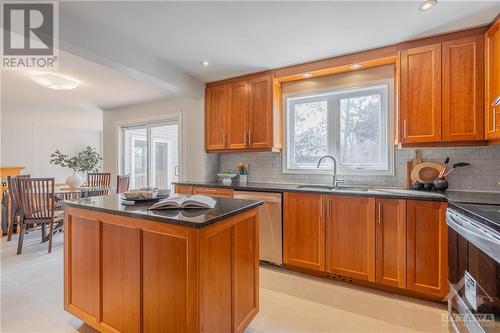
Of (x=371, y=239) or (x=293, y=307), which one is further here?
(x=371, y=239)

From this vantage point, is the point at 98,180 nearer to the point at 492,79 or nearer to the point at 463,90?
the point at 463,90

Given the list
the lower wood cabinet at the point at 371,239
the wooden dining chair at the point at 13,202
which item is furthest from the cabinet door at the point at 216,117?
the wooden dining chair at the point at 13,202

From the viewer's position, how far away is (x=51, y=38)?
1902mm

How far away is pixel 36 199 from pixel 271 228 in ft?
11.3

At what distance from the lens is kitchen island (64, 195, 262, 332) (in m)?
1.25

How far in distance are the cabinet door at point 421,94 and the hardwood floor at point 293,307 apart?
5.25 feet

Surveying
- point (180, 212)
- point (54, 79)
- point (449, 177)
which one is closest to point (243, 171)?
point (180, 212)

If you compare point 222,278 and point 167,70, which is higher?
point 167,70

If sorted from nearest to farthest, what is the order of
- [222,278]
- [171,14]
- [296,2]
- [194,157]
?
[222,278], [296,2], [171,14], [194,157]

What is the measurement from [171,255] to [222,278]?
34cm

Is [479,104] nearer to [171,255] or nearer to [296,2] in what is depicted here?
[296,2]

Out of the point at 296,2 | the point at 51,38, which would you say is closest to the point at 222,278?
the point at 296,2

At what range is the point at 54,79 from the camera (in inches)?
122

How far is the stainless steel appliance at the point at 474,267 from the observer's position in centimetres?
126
